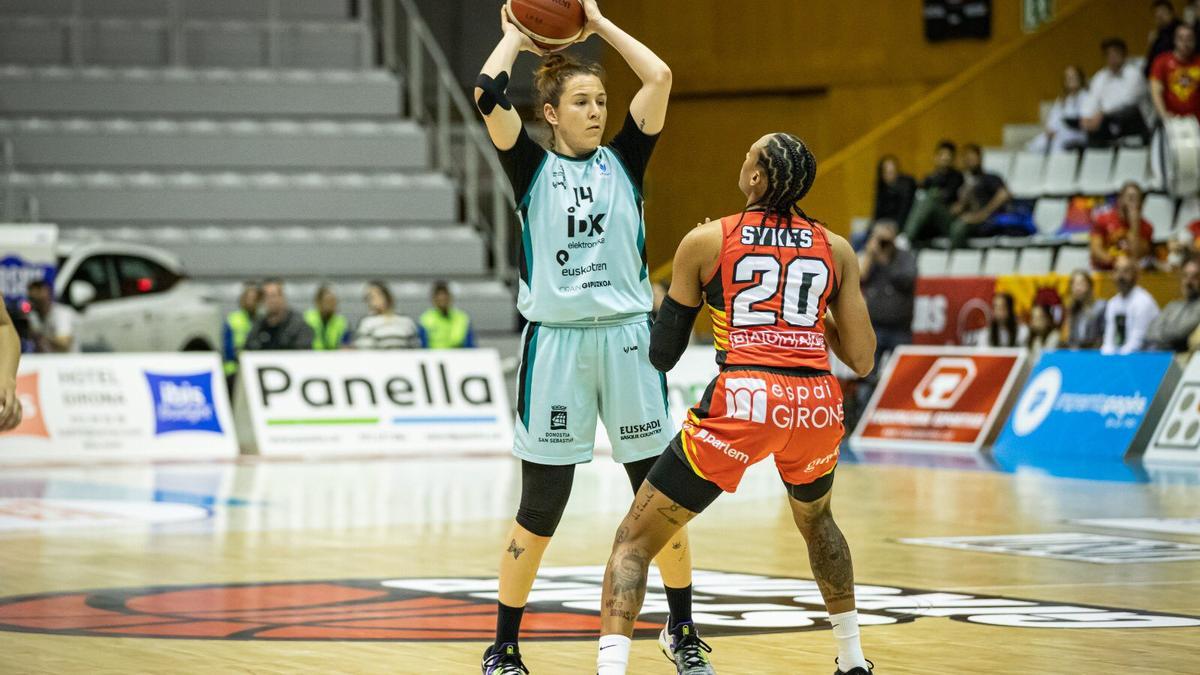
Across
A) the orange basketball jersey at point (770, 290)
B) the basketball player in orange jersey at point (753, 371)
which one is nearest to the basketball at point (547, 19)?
the basketball player in orange jersey at point (753, 371)

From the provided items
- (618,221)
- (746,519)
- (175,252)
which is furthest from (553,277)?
(175,252)

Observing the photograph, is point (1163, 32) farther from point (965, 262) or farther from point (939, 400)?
point (939, 400)

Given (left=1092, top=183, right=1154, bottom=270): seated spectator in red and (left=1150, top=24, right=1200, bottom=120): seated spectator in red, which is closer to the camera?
(left=1092, top=183, right=1154, bottom=270): seated spectator in red

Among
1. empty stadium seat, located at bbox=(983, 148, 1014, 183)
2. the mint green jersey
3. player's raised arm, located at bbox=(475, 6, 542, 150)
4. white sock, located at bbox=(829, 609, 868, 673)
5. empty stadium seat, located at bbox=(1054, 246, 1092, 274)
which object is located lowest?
empty stadium seat, located at bbox=(1054, 246, 1092, 274)

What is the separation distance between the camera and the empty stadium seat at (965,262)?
22.3 m

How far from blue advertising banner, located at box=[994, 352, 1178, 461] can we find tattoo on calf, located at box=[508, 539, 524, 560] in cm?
1193

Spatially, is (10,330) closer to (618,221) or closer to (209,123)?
(618,221)

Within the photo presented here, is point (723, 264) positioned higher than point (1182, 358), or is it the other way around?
point (723, 264)

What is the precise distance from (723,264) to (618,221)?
2.07 ft

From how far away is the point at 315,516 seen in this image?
12.9 metres

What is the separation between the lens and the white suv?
23125 mm

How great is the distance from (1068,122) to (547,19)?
60.4ft

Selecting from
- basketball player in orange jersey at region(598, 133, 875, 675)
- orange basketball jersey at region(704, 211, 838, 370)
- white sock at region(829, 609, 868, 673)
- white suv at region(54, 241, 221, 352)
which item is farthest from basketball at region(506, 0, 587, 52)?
white suv at region(54, 241, 221, 352)

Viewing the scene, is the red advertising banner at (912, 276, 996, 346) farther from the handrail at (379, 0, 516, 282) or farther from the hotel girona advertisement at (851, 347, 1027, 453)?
the handrail at (379, 0, 516, 282)
